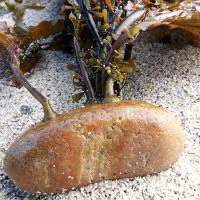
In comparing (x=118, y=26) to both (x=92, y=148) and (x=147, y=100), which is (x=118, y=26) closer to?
(x=147, y=100)

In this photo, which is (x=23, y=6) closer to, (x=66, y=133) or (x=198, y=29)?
(x=198, y=29)

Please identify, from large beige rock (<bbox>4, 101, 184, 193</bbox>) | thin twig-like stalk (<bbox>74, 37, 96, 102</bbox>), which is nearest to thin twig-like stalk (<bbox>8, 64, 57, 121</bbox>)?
large beige rock (<bbox>4, 101, 184, 193</bbox>)

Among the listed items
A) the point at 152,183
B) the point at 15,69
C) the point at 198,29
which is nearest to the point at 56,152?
the point at 152,183

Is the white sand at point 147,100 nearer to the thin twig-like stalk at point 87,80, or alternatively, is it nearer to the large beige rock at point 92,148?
the large beige rock at point 92,148

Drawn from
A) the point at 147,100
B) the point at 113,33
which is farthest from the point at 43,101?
the point at 147,100

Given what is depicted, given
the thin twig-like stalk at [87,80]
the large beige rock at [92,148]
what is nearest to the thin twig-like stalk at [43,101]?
the large beige rock at [92,148]

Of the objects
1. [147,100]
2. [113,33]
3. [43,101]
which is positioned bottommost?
[147,100]
